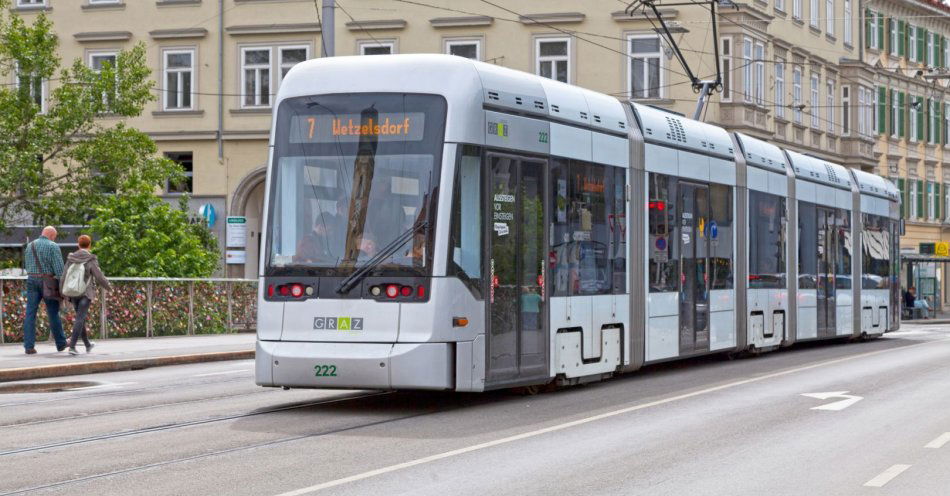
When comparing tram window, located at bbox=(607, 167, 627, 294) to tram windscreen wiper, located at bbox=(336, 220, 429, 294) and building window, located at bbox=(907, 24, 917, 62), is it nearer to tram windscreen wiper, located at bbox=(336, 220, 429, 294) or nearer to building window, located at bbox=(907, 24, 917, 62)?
tram windscreen wiper, located at bbox=(336, 220, 429, 294)

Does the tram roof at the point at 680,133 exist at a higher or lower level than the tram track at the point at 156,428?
higher

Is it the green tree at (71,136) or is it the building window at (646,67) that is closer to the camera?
the green tree at (71,136)

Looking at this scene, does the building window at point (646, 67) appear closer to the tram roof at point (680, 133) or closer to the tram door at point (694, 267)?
the tram roof at point (680, 133)

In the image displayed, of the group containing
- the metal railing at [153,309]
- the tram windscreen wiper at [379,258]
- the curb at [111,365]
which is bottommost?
the curb at [111,365]

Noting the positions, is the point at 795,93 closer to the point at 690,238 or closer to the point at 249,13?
the point at 249,13

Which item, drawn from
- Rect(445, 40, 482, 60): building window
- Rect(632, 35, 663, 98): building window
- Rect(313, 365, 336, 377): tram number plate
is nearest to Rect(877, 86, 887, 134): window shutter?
Rect(632, 35, 663, 98): building window

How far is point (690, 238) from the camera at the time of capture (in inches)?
766

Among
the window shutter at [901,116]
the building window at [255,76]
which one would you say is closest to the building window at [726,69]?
the building window at [255,76]

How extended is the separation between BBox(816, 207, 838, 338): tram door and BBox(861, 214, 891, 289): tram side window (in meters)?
2.32

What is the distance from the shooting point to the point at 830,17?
186 feet

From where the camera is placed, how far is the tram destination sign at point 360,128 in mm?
13240

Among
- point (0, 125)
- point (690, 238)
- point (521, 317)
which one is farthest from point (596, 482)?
point (0, 125)

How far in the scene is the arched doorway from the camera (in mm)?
45688

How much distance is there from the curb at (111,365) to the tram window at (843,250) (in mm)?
10839
